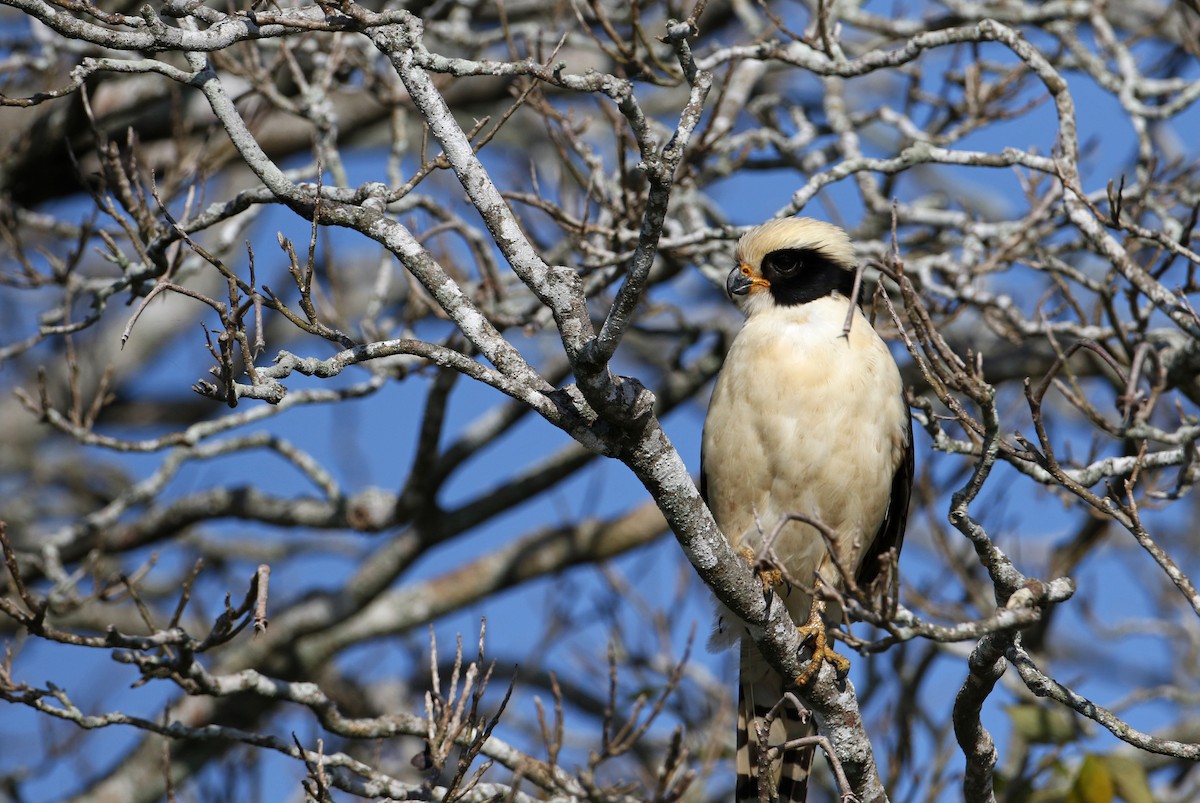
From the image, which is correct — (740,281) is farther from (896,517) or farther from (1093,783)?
(1093,783)

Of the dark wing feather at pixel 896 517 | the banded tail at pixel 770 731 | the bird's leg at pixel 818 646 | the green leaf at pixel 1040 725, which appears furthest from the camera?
the dark wing feather at pixel 896 517

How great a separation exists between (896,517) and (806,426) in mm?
777

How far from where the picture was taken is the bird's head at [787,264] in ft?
15.0

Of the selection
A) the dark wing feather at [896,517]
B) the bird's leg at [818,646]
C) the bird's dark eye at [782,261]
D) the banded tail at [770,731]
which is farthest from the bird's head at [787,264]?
the banded tail at [770,731]

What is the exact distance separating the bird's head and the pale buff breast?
9 centimetres

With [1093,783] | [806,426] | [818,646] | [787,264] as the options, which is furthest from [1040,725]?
[787,264]

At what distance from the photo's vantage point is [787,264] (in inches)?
181

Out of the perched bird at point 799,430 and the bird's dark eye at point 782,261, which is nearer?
the perched bird at point 799,430

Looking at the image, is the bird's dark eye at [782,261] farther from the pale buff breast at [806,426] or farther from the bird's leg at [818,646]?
the bird's leg at [818,646]

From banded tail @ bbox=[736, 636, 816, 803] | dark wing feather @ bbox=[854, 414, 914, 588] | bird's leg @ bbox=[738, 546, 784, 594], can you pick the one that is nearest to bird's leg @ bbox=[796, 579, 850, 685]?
bird's leg @ bbox=[738, 546, 784, 594]

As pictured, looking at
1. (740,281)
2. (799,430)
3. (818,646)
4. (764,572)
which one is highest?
(740,281)

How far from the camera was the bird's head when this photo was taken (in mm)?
4559

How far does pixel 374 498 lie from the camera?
5.77 meters

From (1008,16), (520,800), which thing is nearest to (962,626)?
(520,800)
